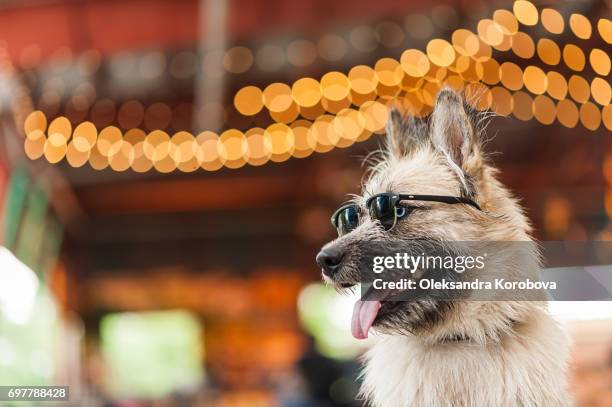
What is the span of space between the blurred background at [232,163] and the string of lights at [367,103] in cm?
2

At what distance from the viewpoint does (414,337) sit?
66.5 inches

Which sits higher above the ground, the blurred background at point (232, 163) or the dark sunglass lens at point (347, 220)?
the blurred background at point (232, 163)

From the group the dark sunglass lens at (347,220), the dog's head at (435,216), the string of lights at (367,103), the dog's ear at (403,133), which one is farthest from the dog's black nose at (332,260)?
the string of lights at (367,103)

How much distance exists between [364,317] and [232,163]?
7894 mm

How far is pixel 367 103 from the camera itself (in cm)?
632

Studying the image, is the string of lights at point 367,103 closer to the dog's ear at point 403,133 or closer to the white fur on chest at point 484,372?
the dog's ear at point 403,133

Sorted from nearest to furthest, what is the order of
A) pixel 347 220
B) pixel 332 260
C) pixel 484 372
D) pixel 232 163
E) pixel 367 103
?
pixel 484 372 → pixel 332 260 → pixel 347 220 → pixel 367 103 → pixel 232 163

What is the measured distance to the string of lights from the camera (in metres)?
3.27

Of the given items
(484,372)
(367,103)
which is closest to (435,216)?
(484,372)

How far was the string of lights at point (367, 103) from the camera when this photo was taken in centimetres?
327

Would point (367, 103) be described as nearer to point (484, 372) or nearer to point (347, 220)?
point (347, 220)

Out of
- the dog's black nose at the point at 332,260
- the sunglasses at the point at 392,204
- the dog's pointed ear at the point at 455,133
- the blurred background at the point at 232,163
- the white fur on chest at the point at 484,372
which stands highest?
the blurred background at the point at 232,163

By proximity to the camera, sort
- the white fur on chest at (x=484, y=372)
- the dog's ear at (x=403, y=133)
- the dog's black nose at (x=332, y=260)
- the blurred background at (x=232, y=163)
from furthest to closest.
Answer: the blurred background at (x=232, y=163) → the dog's ear at (x=403, y=133) → the dog's black nose at (x=332, y=260) → the white fur on chest at (x=484, y=372)

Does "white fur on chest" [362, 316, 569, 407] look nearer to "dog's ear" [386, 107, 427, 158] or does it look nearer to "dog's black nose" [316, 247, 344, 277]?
"dog's black nose" [316, 247, 344, 277]
